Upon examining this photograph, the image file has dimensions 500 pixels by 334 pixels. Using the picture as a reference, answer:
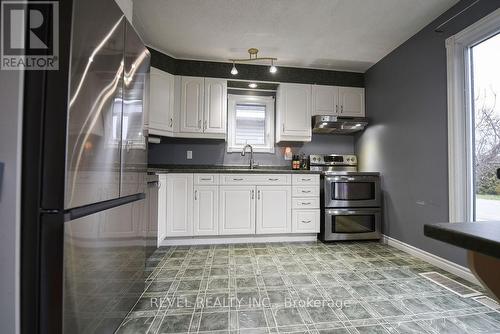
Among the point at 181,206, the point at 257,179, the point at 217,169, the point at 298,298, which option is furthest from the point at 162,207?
the point at 298,298

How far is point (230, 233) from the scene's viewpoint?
9.01ft

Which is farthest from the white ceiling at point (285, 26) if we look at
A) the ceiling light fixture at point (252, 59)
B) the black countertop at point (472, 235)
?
the black countertop at point (472, 235)

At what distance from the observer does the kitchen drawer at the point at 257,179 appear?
2760mm

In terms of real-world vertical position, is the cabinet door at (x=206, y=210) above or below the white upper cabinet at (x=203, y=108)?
below

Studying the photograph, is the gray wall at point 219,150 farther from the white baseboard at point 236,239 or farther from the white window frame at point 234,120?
the white baseboard at point 236,239

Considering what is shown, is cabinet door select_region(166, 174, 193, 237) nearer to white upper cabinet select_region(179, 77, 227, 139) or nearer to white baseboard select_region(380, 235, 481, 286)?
white upper cabinet select_region(179, 77, 227, 139)

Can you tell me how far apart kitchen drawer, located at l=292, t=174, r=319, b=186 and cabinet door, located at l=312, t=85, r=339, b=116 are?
960 millimetres

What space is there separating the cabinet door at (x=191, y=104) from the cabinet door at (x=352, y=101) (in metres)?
2.02

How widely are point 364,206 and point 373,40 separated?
78.2 inches

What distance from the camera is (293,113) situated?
10.5 feet

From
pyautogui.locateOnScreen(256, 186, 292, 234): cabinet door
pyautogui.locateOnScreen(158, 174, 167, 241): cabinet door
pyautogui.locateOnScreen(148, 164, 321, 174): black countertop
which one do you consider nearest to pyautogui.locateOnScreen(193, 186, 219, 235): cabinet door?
pyautogui.locateOnScreen(148, 164, 321, 174): black countertop

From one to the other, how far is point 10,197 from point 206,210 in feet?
6.79

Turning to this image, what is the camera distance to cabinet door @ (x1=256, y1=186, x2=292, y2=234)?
110 inches

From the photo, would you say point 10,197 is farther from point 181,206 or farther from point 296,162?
point 296,162
